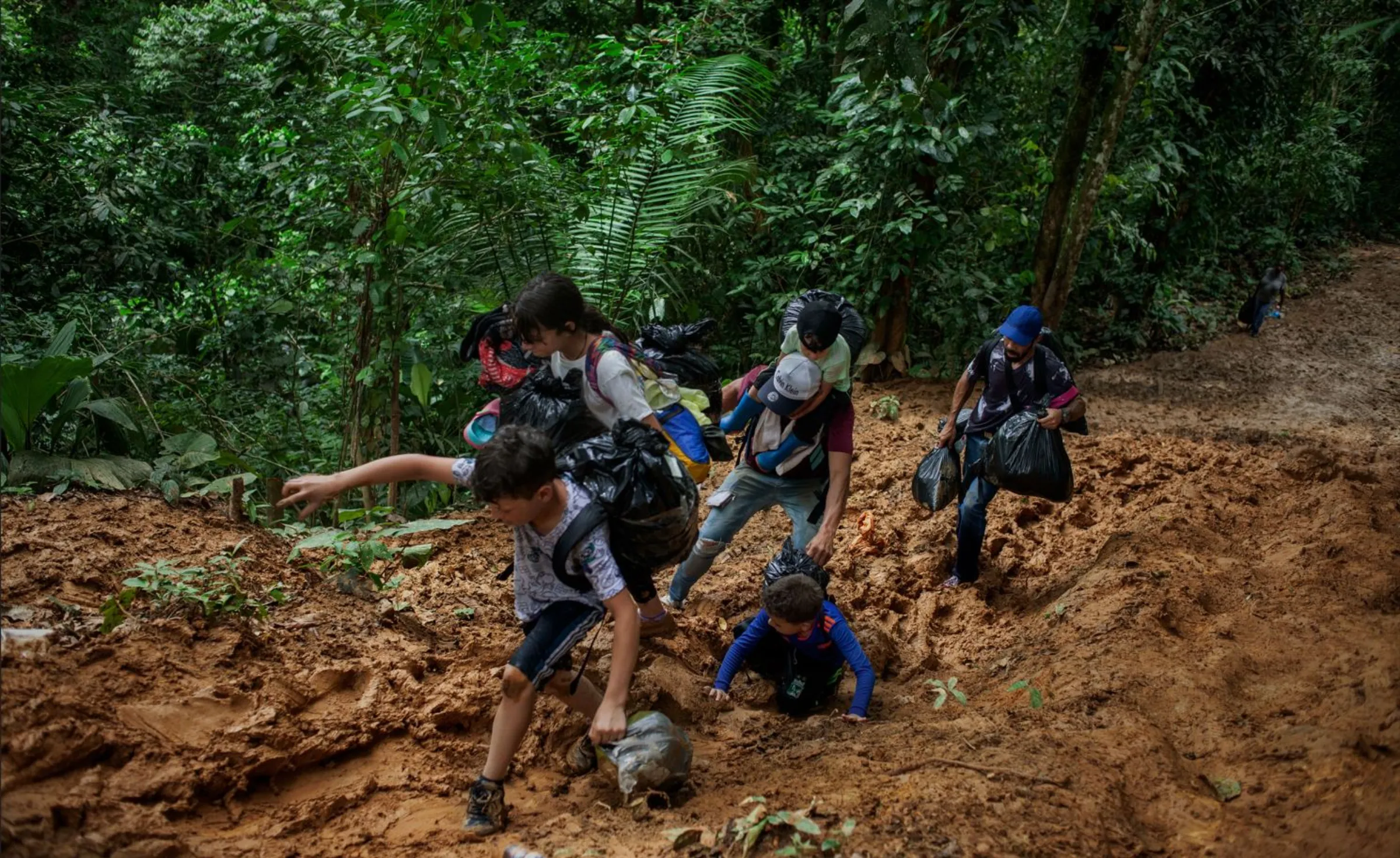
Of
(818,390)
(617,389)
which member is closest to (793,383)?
(818,390)

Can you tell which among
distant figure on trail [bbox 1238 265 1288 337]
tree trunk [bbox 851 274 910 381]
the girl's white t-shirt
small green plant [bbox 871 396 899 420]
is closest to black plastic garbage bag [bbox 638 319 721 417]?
the girl's white t-shirt

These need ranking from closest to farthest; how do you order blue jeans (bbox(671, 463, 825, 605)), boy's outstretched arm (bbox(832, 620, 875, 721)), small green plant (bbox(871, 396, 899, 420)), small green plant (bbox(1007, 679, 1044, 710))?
small green plant (bbox(1007, 679, 1044, 710))
boy's outstretched arm (bbox(832, 620, 875, 721))
blue jeans (bbox(671, 463, 825, 605))
small green plant (bbox(871, 396, 899, 420))

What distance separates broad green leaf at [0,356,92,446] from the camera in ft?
15.9

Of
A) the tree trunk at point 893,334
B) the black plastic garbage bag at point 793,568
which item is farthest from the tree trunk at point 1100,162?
the black plastic garbage bag at point 793,568

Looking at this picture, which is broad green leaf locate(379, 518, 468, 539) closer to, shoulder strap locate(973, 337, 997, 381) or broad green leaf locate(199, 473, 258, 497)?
broad green leaf locate(199, 473, 258, 497)

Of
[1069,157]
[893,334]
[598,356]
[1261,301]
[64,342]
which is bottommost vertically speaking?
[64,342]

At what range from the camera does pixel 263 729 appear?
11.6ft

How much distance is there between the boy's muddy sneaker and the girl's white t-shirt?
4.12ft

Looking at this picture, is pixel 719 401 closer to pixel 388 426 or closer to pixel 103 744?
pixel 103 744

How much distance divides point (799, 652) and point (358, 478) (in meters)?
2.31

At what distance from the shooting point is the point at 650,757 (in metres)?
3.51

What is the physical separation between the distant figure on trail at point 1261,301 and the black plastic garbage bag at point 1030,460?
12.0m

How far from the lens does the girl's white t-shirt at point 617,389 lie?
3.86 meters

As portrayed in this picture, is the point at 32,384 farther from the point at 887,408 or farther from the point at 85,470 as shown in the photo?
the point at 887,408
